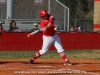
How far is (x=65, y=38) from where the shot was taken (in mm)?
24125

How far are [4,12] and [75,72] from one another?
50.6 ft

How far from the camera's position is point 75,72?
1263 centimetres

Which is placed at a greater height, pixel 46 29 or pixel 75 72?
pixel 46 29

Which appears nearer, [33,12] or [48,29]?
[48,29]

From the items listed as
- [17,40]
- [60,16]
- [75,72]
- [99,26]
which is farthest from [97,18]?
[75,72]

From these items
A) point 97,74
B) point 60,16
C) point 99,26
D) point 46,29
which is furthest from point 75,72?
point 99,26

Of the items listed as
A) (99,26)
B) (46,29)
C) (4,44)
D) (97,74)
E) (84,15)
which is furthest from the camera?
(84,15)

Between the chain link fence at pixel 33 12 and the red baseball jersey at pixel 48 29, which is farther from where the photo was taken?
the chain link fence at pixel 33 12

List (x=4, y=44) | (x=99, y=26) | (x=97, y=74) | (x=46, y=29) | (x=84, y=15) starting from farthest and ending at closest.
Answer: (x=84, y=15) → (x=99, y=26) → (x=4, y=44) → (x=46, y=29) → (x=97, y=74)

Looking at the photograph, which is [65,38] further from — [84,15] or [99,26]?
[84,15]

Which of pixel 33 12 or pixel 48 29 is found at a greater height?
pixel 33 12

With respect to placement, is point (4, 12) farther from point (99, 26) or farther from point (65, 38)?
point (99, 26)

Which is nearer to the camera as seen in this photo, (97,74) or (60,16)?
(97,74)

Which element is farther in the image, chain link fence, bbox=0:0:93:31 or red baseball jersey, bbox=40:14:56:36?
chain link fence, bbox=0:0:93:31
